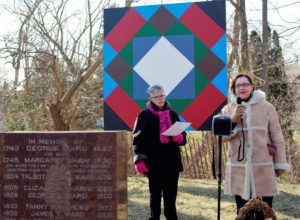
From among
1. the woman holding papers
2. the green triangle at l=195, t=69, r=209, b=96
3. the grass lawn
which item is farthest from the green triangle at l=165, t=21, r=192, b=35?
the grass lawn

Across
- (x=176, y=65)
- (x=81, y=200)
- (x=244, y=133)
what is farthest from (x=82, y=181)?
(x=176, y=65)

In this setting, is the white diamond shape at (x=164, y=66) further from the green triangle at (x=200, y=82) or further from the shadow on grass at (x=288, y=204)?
the shadow on grass at (x=288, y=204)

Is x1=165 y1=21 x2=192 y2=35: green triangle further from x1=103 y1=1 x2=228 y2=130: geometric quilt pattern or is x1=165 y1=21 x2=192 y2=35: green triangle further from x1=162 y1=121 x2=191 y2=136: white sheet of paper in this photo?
x1=162 y1=121 x2=191 y2=136: white sheet of paper

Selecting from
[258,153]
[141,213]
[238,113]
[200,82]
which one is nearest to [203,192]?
[141,213]

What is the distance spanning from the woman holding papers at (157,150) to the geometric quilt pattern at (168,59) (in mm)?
764

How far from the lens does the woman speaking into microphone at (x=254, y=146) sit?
13.7 ft

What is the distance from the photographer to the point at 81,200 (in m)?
4.31

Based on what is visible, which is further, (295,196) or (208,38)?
(295,196)

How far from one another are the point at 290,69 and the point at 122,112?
1018cm

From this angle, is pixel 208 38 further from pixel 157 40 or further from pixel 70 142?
pixel 70 142

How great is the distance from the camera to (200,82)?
18.0ft

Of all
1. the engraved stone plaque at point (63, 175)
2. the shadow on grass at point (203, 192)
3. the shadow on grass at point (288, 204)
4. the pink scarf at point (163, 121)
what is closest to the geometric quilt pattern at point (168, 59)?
the pink scarf at point (163, 121)

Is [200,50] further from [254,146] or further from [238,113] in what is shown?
[254,146]

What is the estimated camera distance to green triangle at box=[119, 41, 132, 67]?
18.7 ft
